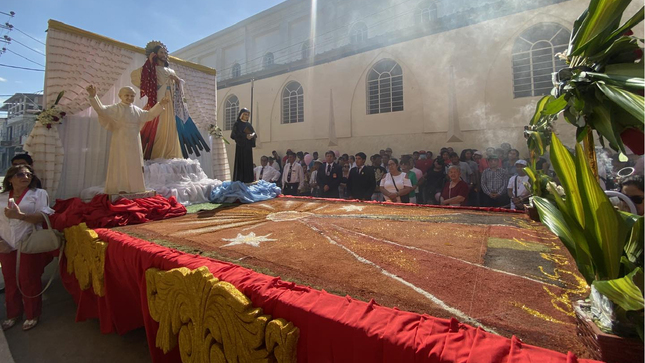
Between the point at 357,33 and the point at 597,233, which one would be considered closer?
the point at 597,233

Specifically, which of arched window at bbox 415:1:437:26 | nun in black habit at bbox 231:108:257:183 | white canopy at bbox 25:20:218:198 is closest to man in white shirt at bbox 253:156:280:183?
nun in black habit at bbox 231:108:257:183

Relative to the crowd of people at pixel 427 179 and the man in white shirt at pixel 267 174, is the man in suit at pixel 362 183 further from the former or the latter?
the man in white shirt at pixel 267 174

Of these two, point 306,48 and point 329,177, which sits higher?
point 306,48

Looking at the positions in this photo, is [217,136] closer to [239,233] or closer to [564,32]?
[239,233]

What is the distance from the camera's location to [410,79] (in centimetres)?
1068

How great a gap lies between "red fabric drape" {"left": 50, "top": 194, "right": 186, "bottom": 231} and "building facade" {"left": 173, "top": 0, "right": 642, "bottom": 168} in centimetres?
892

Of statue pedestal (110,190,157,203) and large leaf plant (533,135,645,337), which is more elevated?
statue pedestal (110,190,157,203)

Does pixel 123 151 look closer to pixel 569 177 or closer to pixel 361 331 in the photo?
pixel 361 331

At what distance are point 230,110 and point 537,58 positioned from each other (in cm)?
1363

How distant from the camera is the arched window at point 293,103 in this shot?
542 inches

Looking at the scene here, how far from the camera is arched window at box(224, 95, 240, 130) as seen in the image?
16.2 m

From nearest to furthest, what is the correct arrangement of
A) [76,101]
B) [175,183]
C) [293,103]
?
[76,101], [175,183], [293,103]

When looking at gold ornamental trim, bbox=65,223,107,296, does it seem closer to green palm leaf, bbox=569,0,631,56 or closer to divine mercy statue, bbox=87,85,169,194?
divine mercy statue, bbox=87,85,169,194

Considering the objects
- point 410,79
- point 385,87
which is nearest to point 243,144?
point 410,79
